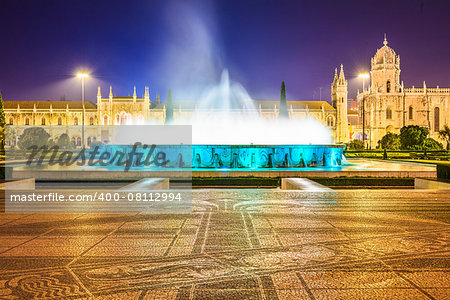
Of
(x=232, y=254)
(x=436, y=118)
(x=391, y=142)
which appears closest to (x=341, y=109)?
(x=436, y=118)

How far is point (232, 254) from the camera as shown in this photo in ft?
15.9

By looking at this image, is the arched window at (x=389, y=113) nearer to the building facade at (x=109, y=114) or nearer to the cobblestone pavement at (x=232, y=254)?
the building facade at (x=109, y=114)

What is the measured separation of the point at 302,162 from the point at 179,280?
1620cm

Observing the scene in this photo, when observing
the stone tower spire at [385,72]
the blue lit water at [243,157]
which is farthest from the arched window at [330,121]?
the blue lit water at [243,157]

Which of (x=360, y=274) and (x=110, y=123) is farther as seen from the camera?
(x=110, y=123)

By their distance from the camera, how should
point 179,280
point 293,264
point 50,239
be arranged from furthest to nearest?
1. point 50,239
2. point 293,264
3. point 179,280

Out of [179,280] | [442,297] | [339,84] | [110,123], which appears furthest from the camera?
[339,84]

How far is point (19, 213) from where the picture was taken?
763 centimetres

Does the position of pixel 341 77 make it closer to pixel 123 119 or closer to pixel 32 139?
pixel 123 119

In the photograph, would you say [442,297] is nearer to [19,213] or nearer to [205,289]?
[205,289]

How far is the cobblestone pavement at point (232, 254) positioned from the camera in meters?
3.70

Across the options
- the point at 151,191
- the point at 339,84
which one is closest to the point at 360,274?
the point at 151,191

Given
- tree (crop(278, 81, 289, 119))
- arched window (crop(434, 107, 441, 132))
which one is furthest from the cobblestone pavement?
arched window (crop(434, 107, 441, 132))

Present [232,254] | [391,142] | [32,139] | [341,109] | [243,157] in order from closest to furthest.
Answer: [232,254] < [243,157] < [32,139] < [391,142] < [341,109]
